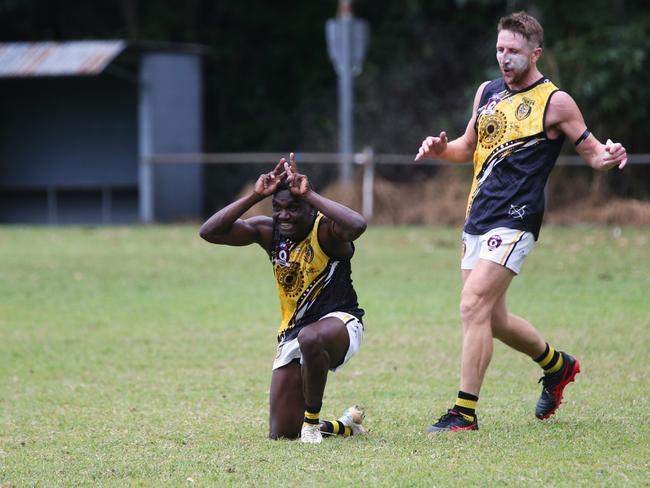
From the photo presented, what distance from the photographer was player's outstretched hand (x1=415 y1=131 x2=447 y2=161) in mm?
6852

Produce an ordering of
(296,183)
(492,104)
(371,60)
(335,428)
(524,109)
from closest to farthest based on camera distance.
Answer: (296,183)
(335,428)
(524,109)
(492,104)
(371,60)

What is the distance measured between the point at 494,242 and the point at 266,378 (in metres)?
2.62

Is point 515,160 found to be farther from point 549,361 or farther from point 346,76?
point 346,76

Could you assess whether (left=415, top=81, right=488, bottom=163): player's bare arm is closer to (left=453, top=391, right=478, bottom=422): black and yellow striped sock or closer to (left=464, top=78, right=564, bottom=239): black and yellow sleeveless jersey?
(left=464, top=78, right=564, bottom=239): black and yellow sleeveless jersey

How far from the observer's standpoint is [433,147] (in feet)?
22.7

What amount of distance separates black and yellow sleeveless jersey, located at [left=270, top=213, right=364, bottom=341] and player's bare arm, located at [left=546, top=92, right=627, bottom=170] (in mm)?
1384

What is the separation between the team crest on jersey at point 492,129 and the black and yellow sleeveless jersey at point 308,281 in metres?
1.02

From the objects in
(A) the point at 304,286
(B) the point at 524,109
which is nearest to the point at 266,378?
(A) the point at 304,286

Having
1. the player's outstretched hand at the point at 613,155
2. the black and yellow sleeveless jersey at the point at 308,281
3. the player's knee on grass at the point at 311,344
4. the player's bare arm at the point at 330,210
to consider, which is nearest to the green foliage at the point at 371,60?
the player's outstretched hand at the point at 613,155

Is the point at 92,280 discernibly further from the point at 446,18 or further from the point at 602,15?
the point at 446,18

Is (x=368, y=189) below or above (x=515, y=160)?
below

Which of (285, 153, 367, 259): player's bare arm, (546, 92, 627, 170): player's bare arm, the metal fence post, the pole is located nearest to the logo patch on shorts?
(546, 92, 627, 170): player's bare arm

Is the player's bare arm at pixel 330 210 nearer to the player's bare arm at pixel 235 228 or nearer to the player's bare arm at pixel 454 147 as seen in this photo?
the player's bare arm at pixel 235 228

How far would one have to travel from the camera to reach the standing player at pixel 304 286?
6.24m
